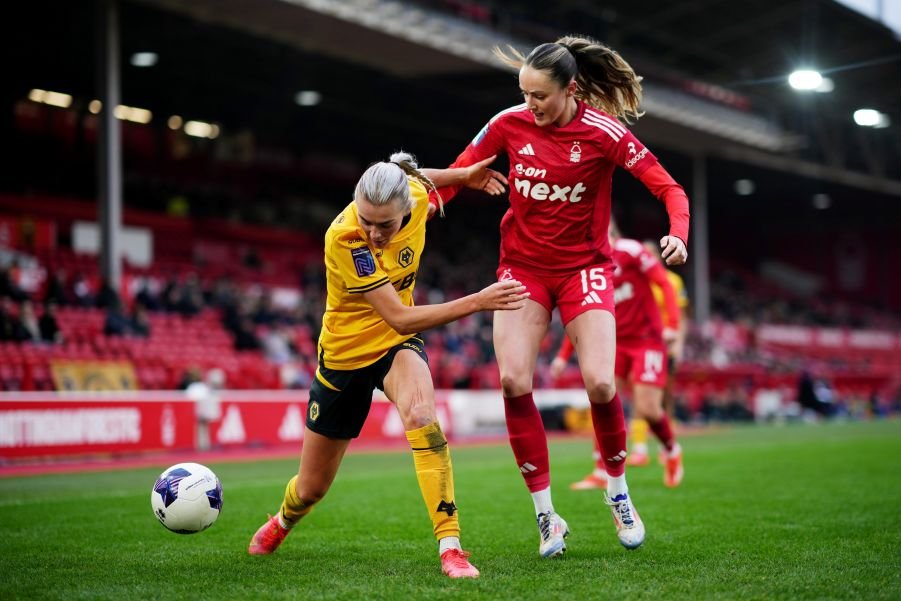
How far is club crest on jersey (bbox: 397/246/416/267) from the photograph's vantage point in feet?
17.5

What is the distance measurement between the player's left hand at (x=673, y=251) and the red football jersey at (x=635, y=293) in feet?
14.9

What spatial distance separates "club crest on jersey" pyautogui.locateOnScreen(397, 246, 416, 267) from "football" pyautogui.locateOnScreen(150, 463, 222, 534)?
170 centimetres

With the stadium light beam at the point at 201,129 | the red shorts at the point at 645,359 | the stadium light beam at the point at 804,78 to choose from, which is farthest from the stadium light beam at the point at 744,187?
the red shorts at the point at 645,359

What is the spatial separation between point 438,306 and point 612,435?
1542 millimetres

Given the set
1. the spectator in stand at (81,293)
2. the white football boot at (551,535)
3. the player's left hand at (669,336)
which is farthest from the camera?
the spectator in stand at (81,293)

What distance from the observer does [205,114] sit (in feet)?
115

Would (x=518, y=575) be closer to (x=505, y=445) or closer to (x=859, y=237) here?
(x=505, y=445)

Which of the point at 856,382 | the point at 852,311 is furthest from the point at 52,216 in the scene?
the point at 852,311

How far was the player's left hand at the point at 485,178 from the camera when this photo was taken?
5871 millimetres

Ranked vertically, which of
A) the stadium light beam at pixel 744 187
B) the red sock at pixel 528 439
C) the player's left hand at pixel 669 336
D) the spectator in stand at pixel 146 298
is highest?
the stadium light beam at pixel 744 187

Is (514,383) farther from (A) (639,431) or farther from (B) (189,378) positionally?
(B) (189,378)

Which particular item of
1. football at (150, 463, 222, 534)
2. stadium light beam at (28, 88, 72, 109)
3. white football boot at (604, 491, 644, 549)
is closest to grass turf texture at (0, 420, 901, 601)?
white football boot at (604, 491, 644, 549)

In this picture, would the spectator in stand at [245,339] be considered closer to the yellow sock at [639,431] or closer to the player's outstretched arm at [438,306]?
the yellow sock at [639,431]

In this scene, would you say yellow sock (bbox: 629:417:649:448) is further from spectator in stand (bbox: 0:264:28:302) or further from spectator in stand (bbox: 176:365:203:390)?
spectator in stand (bbox: 0:264:28:302)
